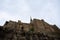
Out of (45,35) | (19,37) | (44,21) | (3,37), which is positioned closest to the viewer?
(3,37)

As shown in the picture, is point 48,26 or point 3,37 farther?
point 48,26

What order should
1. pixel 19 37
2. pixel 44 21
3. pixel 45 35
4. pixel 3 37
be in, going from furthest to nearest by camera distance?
pixel 44 21 < pixel 45 35 < pixel 19 37 < pixel 3 37

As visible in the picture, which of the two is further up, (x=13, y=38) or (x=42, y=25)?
(x=42, y=25)

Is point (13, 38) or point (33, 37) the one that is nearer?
point (13, 38)

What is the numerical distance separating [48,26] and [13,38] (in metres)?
14.2

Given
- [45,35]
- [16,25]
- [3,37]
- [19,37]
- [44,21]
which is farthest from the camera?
[44,21]

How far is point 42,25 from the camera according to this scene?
34781mm

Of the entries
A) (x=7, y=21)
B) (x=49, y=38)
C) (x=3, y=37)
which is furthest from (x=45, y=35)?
(x=7, y=21)

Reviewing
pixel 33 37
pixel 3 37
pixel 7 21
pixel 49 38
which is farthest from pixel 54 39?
pixel 7 21

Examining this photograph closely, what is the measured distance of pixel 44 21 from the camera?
36000mm

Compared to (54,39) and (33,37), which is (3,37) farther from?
(54,39)

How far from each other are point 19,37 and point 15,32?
37.1 inches

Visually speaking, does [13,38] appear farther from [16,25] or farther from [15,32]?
[16,25]

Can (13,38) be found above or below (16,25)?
below
